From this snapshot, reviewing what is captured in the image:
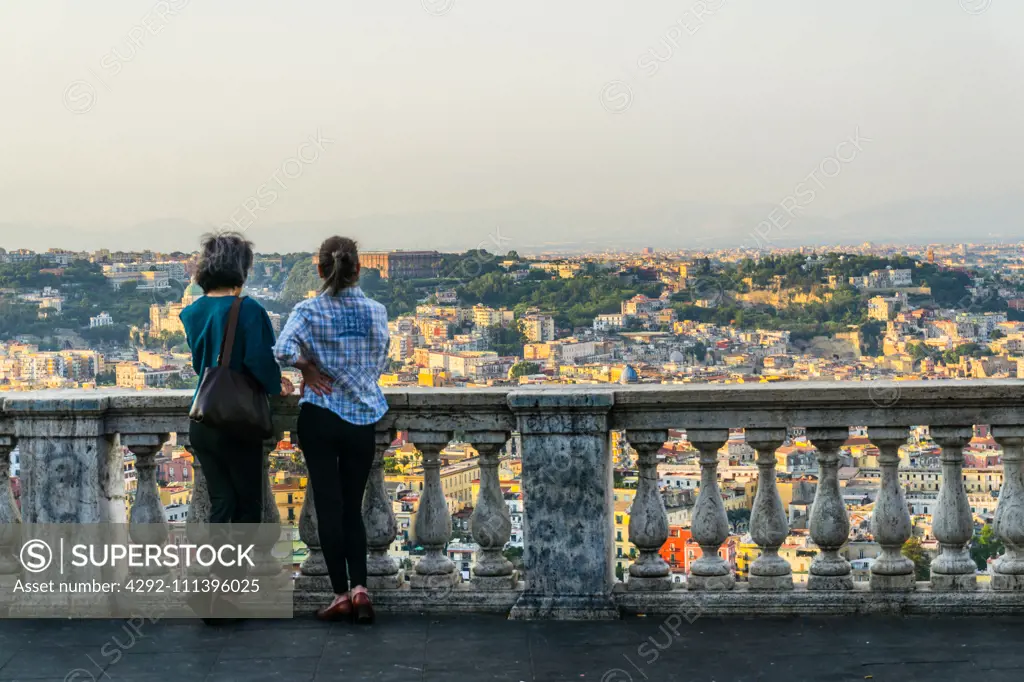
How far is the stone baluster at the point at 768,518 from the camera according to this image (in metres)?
5.35

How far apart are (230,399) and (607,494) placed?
172 cm

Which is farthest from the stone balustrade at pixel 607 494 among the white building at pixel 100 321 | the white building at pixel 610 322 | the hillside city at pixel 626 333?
the white building at pixel 610 322

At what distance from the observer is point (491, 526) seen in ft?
18.0

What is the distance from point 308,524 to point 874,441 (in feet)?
8.59

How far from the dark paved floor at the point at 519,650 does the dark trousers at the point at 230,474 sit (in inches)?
18.5

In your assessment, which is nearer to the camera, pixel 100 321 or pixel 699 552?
pixel 699 552

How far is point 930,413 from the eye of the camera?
17.4ft

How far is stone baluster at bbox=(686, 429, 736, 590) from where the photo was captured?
17.7 feet

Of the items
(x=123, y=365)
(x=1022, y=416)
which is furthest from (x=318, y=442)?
(x=123, y=365)

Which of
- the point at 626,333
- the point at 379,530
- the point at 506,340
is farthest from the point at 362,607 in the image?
the point at 626,333

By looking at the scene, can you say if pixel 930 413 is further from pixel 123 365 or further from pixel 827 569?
pixel 123 365

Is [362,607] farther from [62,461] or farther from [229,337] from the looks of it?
[62,461]

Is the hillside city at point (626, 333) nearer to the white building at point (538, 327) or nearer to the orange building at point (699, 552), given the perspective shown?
the orange building at point (699, 552)

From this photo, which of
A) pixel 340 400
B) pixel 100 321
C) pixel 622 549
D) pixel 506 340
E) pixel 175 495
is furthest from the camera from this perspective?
pixel 506 340
